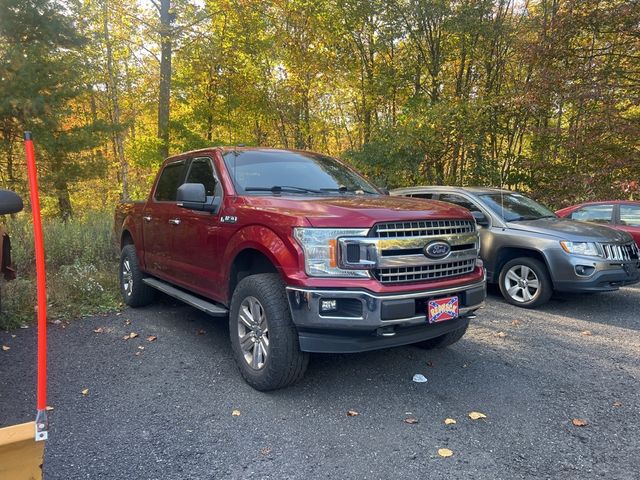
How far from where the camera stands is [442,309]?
3480 millimetres

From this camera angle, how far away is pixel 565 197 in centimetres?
1282

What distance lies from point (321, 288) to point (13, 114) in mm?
12178

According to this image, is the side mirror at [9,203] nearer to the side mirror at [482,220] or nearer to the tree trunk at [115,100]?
the side mirror at [482,220]

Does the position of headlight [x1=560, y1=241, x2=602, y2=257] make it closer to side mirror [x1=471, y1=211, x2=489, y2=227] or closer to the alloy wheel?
side mirror [x1=471, y1=211, x2=489, y2=227]

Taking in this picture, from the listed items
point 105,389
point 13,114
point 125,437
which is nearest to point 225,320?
point 105,389

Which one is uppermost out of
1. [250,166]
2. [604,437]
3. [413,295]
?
[250,166]

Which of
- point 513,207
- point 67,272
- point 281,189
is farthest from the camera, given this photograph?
point 513,207

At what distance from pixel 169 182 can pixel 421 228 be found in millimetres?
3427

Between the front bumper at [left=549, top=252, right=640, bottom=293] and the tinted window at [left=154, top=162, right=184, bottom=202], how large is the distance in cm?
487

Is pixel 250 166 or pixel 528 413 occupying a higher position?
pixel 250 166

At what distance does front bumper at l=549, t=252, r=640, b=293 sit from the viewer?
18.9 ft

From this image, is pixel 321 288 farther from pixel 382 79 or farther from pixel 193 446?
pixel 382 79

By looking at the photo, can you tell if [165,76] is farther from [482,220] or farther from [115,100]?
[482,220]

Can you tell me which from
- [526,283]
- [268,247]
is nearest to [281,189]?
[268,247]
